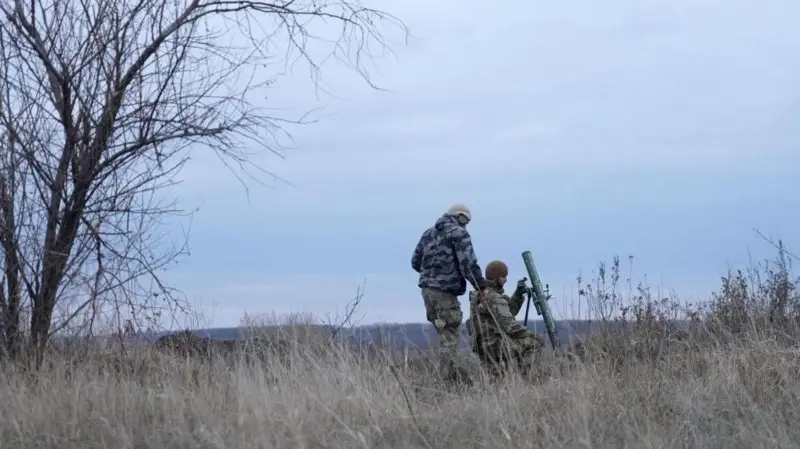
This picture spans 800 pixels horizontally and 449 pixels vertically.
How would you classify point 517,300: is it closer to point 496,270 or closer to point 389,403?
point 496,270

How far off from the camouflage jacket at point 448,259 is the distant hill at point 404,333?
0.50m

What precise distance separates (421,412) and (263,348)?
312 cm

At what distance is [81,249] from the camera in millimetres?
8242

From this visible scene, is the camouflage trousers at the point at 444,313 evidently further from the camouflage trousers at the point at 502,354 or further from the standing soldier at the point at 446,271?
the camouflage trousers at the point at 502,354

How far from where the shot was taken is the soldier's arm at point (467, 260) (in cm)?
1029

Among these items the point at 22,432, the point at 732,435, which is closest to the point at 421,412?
the point at 732,435

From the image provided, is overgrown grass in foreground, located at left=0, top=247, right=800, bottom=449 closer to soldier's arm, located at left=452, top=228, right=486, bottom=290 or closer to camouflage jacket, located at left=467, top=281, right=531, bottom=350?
camouflage jacket, located at left=467, top=281, right=531, bottom=350

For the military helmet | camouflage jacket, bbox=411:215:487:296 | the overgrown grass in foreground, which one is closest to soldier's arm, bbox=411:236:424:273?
camouflage jacket, bbox=411:215:487:296

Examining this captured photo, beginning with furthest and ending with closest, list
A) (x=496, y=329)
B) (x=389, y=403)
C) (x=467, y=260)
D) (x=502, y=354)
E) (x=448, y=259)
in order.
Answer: (x=448, y=259), (x=467, y=260), (x=496, y=329), (x=502, y=354), (x=389, y=403)

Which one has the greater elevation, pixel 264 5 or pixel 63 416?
pixel 264 5

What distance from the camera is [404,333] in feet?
31.3

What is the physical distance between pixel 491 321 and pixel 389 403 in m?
3.25

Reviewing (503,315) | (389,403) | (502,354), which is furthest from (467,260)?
A: (389,403)

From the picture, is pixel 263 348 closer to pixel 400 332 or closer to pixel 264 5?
pixel 400 332
